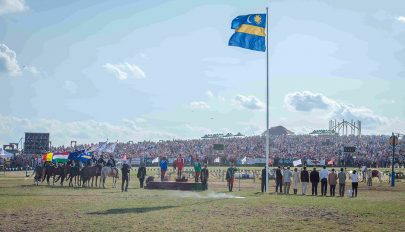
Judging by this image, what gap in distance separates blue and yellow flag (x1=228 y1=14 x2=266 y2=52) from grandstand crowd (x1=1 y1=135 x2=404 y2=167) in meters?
40.8

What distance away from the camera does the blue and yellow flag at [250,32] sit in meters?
30.9

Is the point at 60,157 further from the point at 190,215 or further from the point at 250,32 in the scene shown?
the point at 190,215

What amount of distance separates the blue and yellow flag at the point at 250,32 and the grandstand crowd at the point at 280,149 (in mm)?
40831

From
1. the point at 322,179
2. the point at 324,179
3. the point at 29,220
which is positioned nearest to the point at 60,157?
the point at 322,179

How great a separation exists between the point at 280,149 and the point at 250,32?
55.6 m

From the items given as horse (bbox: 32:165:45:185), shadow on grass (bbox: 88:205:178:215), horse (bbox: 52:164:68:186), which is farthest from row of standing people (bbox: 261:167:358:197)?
horse (bbox: 32:165:45:185)

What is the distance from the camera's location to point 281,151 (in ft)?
275

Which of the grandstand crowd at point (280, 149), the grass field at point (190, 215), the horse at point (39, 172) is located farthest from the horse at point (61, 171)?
the grandstand crowd at point (280, 149)

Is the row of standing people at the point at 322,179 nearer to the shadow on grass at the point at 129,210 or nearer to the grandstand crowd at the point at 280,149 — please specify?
the shadow on grass at the point at 129,210

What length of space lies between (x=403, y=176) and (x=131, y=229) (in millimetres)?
47591

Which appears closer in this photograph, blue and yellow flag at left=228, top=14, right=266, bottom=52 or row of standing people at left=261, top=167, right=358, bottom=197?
blue and yellow flag at left=228, top=14, right=266, bottom=52

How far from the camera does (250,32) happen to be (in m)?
31.4

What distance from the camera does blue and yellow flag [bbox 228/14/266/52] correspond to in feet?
101

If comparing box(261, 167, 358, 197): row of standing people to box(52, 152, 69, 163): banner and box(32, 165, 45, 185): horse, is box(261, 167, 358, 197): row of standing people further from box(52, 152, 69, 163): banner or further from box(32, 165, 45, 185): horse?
box(52, 152, 69, 163): banner
